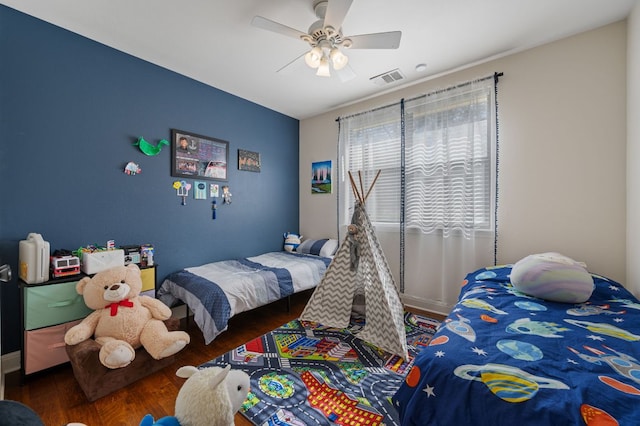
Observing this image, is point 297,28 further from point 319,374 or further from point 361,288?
point 319,374

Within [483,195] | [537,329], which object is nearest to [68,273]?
[537,329]

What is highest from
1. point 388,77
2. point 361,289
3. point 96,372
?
point 388,77

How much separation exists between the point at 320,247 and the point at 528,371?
275 cm

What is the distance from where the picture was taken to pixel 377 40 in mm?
1834

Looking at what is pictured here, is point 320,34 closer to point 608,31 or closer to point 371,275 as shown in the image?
point 371,275

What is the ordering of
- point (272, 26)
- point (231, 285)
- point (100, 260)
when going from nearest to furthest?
point (272, 26) → point (100, 260) → point (231, 285)

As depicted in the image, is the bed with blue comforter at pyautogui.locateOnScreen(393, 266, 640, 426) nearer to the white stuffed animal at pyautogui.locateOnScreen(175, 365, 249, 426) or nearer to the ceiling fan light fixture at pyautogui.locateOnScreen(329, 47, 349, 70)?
the white stuffed animal at pyautogui.locateOnScreen(175, 365, 249, 426)

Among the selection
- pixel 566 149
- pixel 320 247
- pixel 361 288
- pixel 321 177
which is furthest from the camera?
pixel 321 177

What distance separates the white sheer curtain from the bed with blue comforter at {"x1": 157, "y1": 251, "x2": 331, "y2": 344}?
1.09 meters

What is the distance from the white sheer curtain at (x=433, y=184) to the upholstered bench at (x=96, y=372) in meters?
2.65

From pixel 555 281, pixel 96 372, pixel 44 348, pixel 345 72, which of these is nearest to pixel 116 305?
pixel 96 372

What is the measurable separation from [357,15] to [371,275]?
2085 millimetres

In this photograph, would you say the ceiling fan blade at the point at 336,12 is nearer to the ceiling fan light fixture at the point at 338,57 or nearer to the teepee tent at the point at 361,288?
the ceiling fan light fixture at the point at 338,57

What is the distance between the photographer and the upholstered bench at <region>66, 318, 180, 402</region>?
1.57m
